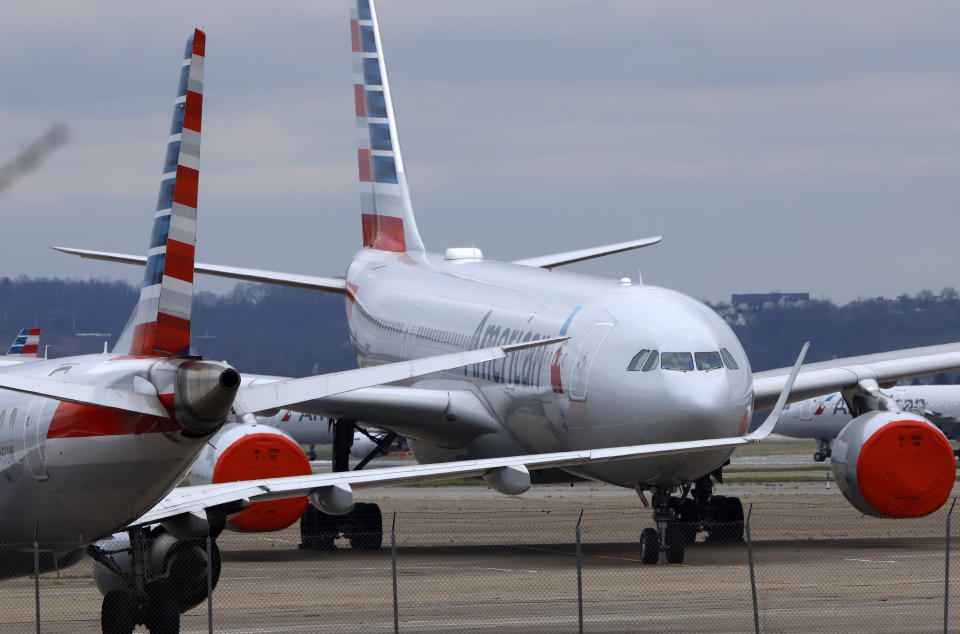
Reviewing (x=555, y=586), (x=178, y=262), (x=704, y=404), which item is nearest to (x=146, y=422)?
(x=178, y=262)

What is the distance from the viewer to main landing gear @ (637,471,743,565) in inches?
845

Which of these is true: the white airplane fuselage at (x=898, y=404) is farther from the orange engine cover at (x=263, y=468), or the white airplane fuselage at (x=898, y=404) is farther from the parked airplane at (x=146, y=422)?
the parked airplane at (x=146, y=422)

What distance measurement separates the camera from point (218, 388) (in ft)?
36.5

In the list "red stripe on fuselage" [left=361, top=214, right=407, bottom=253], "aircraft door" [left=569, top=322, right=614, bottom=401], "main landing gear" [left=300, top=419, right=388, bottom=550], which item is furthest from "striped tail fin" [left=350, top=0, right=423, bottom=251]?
"aircraft door" [left=569, top=322, right=614, bottom=401]

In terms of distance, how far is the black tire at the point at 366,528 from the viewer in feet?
83.8

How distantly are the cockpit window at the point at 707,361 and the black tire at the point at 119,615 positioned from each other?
981 centimetres

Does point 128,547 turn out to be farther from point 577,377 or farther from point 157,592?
point 577,377

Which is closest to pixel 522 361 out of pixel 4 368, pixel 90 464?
pixel 4 368

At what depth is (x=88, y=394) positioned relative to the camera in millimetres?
11047

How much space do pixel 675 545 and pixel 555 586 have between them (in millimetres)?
2667

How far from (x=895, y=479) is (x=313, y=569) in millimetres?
8060

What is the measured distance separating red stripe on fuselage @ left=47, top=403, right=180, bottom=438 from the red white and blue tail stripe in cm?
56

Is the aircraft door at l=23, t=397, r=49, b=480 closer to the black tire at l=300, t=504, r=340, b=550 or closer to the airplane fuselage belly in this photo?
the airplane fuselage belly

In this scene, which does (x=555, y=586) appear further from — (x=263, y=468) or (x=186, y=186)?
(x=186, y=186)
